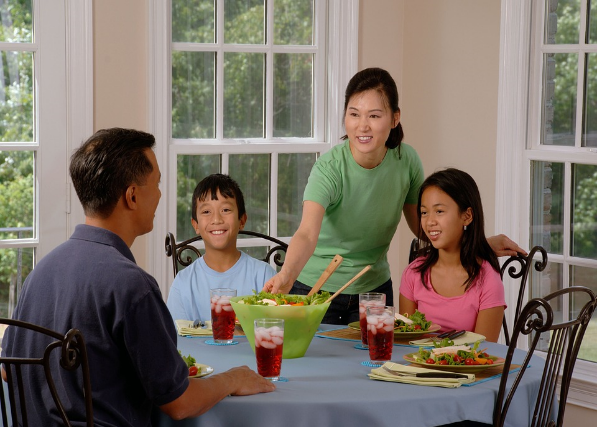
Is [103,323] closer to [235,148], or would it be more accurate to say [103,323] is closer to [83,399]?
[83,399]

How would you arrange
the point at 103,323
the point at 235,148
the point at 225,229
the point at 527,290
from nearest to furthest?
1. the point at 103,323
2. the point at 225,229
3. the point at 527,290
4. the point at 235,148

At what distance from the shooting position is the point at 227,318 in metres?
2.35

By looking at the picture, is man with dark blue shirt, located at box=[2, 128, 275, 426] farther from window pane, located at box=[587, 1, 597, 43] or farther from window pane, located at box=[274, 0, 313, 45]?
window pane, located at box=[274, 0, 313, 45]

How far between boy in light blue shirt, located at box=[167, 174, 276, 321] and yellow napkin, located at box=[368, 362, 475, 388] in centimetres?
94

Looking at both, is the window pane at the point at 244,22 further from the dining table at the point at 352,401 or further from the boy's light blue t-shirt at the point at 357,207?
the dining table at the point at 352,401

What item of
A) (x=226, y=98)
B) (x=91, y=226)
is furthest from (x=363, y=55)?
(x=91, y=226)

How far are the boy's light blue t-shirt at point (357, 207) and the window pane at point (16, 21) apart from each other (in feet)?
5.21

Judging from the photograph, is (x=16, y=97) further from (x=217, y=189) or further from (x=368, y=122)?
(x=368, y=122)

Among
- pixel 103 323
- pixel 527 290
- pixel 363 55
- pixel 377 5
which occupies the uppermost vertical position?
pixel 377 5

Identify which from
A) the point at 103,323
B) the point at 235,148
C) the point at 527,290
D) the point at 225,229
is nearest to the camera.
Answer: the point at 103,323

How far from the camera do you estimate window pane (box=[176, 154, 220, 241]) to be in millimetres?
3959

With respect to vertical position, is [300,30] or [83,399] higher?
[300,30]

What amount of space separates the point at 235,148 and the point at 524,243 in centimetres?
143

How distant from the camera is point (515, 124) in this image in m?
3.64
